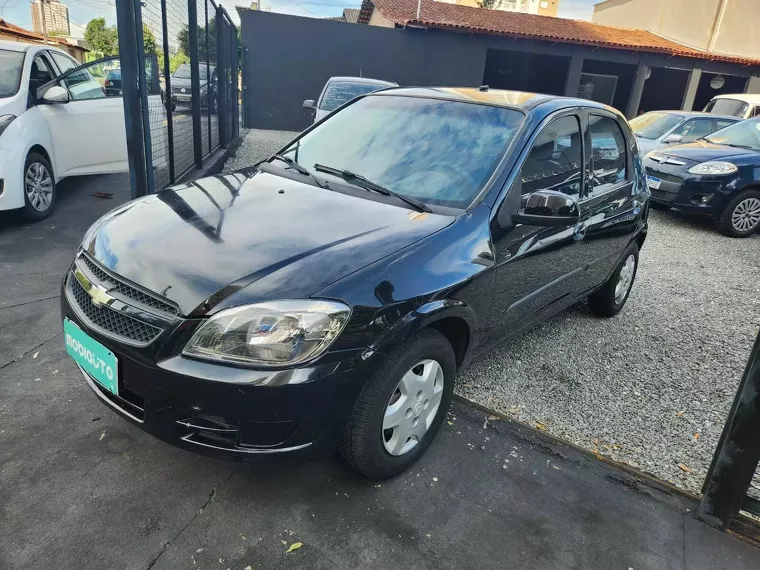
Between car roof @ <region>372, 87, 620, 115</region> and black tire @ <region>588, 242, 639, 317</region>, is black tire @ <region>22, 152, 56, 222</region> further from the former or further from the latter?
black tire @ <region>588, 242, 639, 317</region>

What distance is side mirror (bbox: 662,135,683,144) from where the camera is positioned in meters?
9.36

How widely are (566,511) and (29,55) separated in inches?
253

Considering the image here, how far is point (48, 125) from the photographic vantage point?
5711 millimetres

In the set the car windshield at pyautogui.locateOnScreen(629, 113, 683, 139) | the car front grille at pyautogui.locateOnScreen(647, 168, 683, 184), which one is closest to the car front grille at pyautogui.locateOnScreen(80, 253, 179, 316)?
the car front grille at pyautogui.locateOnScreen(647, 168, 683, 184)

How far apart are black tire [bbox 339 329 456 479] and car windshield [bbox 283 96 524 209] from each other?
28.9 inches

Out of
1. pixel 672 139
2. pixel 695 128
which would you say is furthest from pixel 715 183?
pixel 695 128

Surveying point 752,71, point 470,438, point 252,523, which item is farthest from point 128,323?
point 752,71

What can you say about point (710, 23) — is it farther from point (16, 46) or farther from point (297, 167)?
point (297, 167)

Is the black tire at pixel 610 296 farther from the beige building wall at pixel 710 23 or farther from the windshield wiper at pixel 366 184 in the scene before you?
the beige building wall at pixel 710 23

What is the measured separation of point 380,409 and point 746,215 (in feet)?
24.2

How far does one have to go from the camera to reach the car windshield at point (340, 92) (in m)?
10.2

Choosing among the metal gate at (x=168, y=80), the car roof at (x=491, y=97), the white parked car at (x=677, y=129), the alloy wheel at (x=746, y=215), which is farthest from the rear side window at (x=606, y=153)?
the white parked car at (x=677, y=129)

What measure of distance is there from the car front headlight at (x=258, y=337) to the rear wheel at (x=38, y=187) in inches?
Answer: 175

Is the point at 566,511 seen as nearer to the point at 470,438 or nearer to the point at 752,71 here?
the point at 470,438
